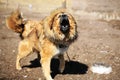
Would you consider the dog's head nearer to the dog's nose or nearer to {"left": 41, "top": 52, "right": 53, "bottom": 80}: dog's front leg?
the dog's nose

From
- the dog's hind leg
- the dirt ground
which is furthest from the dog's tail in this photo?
the dirt ground

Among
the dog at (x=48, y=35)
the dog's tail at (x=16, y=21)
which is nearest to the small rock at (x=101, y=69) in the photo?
the dog at (x=48, y=35)

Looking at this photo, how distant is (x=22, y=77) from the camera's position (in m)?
8.07

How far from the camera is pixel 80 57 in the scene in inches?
392

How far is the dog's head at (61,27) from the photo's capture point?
281 inches

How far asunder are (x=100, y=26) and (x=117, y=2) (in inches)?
240

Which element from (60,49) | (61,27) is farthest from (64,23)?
(60,49)

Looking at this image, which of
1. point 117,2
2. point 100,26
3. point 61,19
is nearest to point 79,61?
point 61,19

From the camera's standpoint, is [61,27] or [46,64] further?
[46,64]

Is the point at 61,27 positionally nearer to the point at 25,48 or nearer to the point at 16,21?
the point at 25,48

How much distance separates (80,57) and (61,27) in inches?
118

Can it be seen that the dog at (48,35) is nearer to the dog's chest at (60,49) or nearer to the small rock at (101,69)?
the dog's chest at (60,49)

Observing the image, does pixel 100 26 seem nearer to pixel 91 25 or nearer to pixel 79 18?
pixel 91 25

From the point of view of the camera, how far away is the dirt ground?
8.34 m
